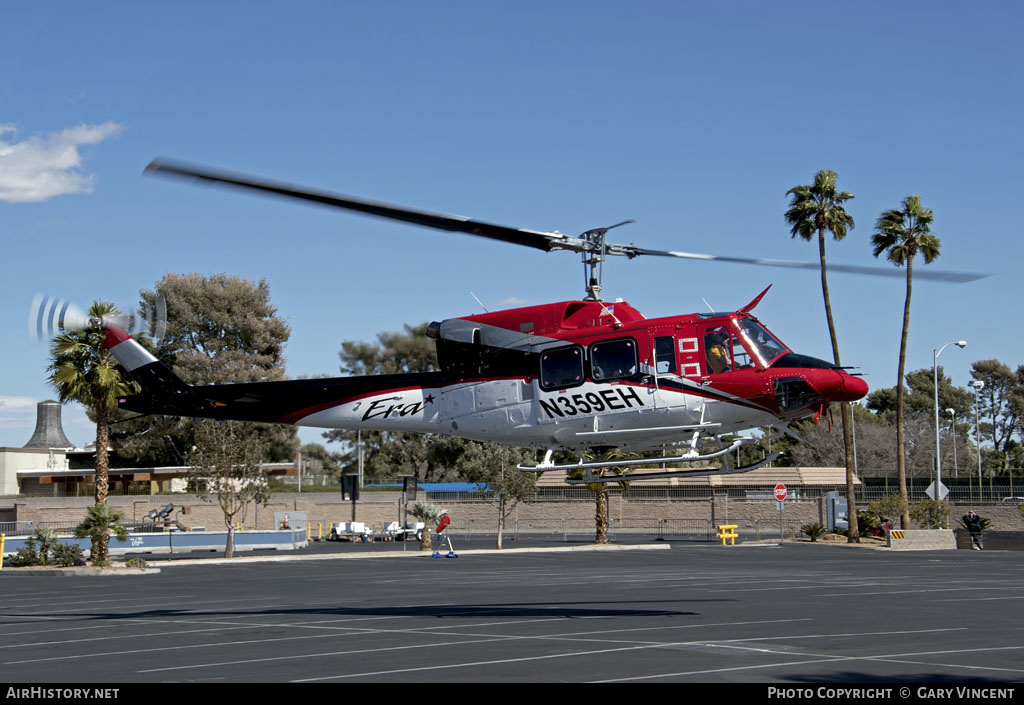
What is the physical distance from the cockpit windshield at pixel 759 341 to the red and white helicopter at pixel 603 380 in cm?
2

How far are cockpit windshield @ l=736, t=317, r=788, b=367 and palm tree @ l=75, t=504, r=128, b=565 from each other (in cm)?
2712

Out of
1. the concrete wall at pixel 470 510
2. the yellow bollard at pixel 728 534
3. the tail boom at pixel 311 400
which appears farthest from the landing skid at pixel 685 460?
the concrete wall at pixel 470 510

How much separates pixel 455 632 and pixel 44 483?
69548 millimetres

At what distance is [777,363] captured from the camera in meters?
15.7

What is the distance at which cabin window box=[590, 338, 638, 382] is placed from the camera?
52.9 ft

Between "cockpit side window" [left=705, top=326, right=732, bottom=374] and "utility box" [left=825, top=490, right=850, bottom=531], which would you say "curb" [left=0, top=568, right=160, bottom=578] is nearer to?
"cockpit side window" [left=705, top=326, right=732, bottom=374]

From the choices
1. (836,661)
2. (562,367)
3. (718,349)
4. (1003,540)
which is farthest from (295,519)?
(836,661)

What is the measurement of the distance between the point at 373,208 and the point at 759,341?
6457 millimetres

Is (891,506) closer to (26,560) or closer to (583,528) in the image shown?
(583,528)

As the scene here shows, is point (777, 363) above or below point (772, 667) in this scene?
above

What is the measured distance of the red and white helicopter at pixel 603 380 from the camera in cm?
1564

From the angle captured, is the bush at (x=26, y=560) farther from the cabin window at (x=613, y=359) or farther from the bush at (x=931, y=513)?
the bush at (x=931, y=513)

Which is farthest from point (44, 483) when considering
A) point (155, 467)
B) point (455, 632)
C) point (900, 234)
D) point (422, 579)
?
point (455, 632)
